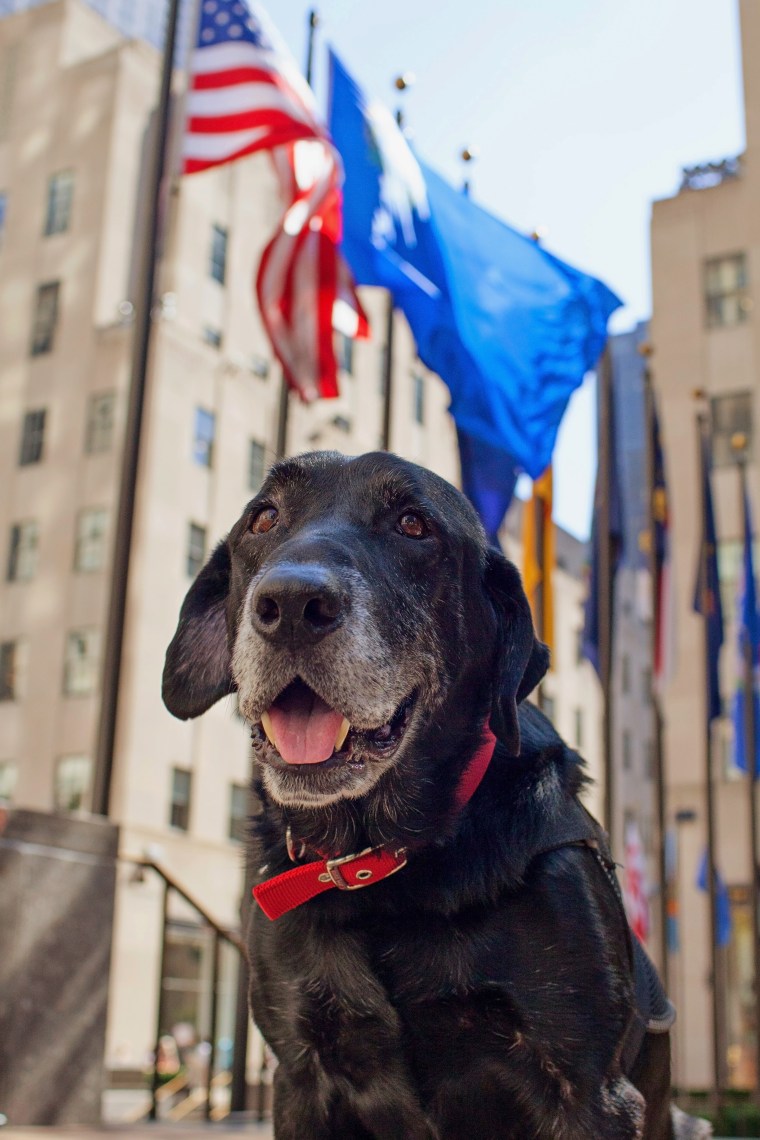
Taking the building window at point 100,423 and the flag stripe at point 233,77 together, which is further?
the building window at point 100,423

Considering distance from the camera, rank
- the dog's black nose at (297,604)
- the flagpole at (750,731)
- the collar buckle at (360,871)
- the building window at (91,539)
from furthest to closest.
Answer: the building window at (91,539) → the flagpole at (750,731) → the collar buckle at (360,871) → the dog's black nose at (297,604)

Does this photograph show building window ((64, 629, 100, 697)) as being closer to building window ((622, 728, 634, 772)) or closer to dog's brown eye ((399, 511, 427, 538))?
building window ((622, 728, 634, 772))

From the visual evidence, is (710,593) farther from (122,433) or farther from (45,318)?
(45,318)

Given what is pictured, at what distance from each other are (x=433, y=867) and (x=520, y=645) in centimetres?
54

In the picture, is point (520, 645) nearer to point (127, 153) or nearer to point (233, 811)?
point (233, 811)

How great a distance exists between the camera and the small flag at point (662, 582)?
15180mm

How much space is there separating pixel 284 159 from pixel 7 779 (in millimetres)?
27462

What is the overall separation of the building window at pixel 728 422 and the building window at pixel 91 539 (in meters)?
15.4

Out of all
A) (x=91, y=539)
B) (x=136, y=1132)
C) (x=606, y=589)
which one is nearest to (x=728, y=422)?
(x=91, y=539)

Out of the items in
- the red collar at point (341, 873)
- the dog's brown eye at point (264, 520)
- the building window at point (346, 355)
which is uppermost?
the building window at point (346, 355)

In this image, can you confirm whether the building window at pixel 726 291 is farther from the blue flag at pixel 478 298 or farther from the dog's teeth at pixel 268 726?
the dog's teeth at pixel 268 726

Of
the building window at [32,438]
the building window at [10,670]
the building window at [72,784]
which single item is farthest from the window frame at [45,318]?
the building window at [72,784]

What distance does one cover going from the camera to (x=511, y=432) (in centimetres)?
951

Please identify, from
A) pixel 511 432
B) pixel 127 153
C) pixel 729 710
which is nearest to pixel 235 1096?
pixel 511 432
